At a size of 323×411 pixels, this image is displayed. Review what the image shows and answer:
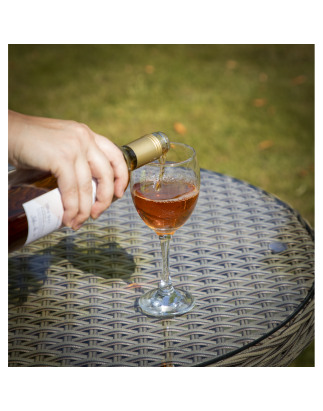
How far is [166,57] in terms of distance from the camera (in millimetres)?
4535

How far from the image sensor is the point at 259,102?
3807mm

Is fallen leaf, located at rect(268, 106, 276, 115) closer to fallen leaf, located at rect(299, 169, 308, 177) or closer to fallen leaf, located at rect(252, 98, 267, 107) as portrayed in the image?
fallen leaf, located at rect(252, 98, 267, 107)

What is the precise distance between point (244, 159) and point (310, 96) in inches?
43.7

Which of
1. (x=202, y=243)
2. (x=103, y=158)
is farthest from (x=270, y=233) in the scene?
(x=103, y=158)

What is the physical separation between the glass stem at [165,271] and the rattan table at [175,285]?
6cm

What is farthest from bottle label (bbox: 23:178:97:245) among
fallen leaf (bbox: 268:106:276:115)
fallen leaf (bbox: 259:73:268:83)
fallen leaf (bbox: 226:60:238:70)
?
fallen leaf (bbox: 226:60:238:70)

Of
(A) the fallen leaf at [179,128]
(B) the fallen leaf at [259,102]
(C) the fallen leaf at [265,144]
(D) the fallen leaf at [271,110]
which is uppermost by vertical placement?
(B) the fallen leaf at [259,102]

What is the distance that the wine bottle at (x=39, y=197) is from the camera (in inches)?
41.1

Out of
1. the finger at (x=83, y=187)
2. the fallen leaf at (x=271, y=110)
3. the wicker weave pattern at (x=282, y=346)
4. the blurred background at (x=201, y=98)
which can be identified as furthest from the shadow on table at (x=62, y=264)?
the fallen leaf at (x=271, y=110)

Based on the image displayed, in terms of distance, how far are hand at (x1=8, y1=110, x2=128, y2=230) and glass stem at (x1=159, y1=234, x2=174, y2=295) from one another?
0.57ft

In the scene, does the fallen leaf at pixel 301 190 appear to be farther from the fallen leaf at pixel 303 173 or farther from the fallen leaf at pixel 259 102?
the fallen leaf at pixel 259 102

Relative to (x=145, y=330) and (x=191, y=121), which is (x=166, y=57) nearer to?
(x=191, y=121)

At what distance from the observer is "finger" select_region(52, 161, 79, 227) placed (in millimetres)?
987

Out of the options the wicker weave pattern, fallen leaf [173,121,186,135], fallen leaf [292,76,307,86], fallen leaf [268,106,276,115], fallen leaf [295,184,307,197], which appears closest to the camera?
the wicker weave pattern
